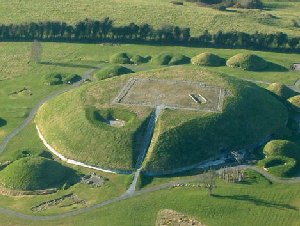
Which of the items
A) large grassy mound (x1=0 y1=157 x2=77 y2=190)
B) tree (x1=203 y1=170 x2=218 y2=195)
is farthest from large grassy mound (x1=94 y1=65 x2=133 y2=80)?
tree (x1=203 y1=170 x2=218 y2=195)

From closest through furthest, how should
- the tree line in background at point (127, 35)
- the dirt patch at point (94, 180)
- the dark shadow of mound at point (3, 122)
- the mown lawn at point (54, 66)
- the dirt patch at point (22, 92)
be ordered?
the dirt patch at point (94, 180) < the dark shadow of mound at point (3, 122) < the mown lawn at point (54, 66) < the dirt patch at point (22, 92) < the tree line in background at point (127, 35)

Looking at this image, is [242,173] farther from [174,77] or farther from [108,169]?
[174,77]

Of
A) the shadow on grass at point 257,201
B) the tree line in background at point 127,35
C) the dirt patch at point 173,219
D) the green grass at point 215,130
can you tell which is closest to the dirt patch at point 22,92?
the tree line in background at point 127,35

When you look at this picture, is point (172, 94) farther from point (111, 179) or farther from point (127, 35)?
point (127, 35)

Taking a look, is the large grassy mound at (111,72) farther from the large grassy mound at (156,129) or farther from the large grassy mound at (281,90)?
the large grassy mound at (281,90)

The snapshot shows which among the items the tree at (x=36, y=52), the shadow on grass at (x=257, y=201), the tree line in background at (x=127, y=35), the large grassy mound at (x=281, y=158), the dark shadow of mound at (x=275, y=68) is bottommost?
the shadow on grass at (x=257, y=201)

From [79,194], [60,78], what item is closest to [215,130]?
[79,194]

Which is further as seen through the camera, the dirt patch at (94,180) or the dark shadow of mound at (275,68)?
the dark shadow of mound at (275,68)

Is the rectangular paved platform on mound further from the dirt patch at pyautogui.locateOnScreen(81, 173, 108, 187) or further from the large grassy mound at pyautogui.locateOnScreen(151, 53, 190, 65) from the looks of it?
the large grassy mound at pyautogui.locateOnScreen(151, 53, 190, 65)
